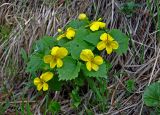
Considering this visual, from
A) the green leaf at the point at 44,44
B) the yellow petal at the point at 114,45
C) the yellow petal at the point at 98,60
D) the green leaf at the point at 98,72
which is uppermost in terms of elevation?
the yellow petal at the point at 114,45

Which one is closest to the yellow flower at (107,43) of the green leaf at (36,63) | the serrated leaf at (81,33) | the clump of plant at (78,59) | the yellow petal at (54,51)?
the clump of plant at (78,59)

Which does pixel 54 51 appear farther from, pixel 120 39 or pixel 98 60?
pixel 120 39

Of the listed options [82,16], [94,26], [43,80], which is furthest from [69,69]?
[82,16]

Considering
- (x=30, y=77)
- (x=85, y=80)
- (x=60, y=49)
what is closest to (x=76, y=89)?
(x=85, y=80)

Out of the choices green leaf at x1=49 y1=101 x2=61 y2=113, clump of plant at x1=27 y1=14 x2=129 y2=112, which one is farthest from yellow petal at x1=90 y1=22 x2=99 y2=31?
green leaf at x1=49 y1=101 x2=61 y2=113

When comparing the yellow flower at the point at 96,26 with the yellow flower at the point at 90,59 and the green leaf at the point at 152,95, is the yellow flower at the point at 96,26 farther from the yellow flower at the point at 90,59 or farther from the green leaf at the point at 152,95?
the green leaf at the point at 152,95

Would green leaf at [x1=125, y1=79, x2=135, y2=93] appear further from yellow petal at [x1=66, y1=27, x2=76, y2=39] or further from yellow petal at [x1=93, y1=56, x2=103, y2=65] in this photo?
yellow petal at [x1=66, y1=27, x2=76, y2=39]
